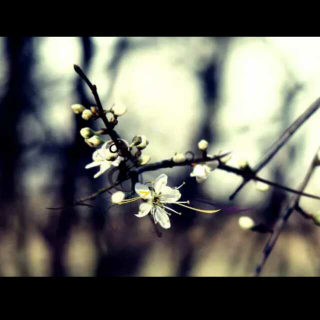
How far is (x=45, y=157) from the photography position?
2.14 metres

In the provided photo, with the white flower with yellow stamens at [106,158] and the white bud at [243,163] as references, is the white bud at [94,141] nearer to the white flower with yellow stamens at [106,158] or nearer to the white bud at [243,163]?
the white flower with yellow stamens at [106,158]

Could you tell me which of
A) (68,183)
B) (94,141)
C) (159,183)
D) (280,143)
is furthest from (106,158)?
(68,183)

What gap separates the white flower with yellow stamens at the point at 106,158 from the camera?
0.69 meters

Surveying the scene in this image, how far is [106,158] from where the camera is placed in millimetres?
705

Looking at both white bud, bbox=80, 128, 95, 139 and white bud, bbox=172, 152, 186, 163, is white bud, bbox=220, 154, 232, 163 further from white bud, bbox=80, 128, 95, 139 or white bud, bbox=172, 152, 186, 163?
white bud, bbox=80, 128, 95, 139

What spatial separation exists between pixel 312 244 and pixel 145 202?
1.90 meters

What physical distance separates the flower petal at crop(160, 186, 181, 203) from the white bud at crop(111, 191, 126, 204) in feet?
0.54

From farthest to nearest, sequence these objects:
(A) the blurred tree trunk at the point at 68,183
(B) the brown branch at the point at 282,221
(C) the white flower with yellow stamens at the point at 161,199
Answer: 1. (A) the blurred tree trunk at the point at 68,183
2. (C) the white flower with yellow stamens at the point at 161,199
3. (B) the brown branch at the point at 282,221

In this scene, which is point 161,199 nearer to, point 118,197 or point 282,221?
point 118,197

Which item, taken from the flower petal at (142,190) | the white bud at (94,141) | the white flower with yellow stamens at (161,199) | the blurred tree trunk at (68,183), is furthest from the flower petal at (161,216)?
the blurred tree trunk at (68,183)

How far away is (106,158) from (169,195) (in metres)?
0.21

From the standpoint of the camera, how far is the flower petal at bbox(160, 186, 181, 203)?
2.76 ft

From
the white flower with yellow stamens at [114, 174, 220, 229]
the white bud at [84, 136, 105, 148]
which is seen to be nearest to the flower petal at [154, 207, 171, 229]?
the white flower with yellow stamens at [114, 174, 220, 229]

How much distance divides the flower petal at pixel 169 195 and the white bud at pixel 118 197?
6.5 inches
